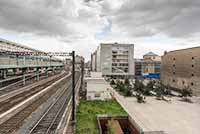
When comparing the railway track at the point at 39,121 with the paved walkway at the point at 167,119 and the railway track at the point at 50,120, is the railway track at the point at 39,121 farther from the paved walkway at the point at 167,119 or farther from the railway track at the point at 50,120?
the paved walkway at the point at 167,119

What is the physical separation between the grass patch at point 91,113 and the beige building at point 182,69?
73.2 feet

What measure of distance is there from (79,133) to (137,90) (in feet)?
91.2

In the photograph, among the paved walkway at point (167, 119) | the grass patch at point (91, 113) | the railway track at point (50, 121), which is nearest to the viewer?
the railway track at point (50, 121)

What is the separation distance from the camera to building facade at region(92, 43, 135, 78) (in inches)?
2589

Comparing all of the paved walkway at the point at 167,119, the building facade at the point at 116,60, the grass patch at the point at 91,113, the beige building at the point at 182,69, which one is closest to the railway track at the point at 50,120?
the grass patch at the point at 91,113

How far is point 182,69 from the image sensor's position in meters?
44.0

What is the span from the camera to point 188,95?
3553 centimetres

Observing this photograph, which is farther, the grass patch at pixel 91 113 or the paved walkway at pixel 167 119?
the paved walkway at pixel 167 119

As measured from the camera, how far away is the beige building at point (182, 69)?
127 ft

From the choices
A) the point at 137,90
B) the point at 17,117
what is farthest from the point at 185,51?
the point at 17,117

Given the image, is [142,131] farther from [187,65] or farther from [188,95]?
[187,65]

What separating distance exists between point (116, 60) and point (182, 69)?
2700 cm

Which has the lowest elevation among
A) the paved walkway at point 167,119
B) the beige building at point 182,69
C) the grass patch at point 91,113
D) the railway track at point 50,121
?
the paved walkway at point 167,119

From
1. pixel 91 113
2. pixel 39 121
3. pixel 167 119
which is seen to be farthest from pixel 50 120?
pixel 167 119
